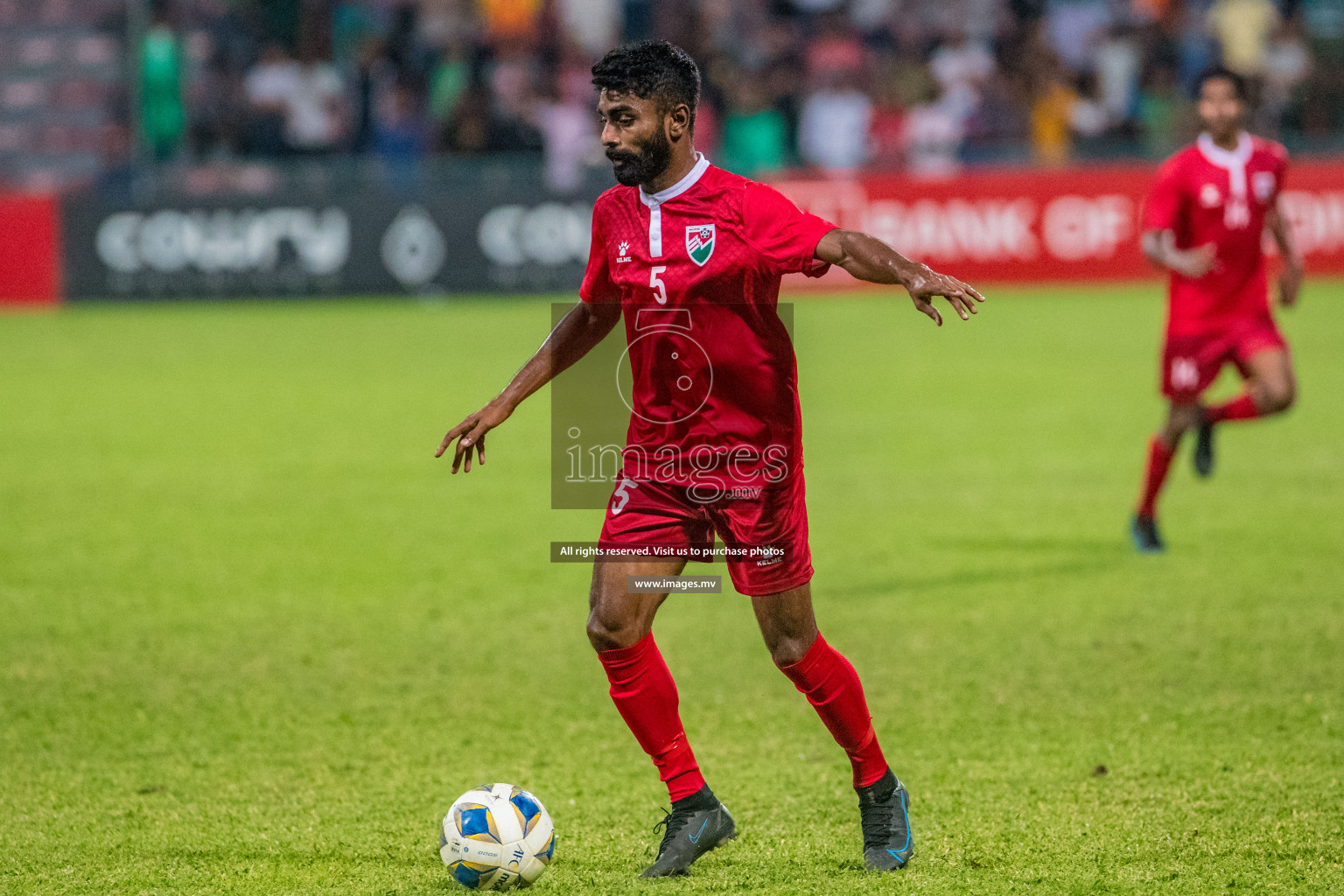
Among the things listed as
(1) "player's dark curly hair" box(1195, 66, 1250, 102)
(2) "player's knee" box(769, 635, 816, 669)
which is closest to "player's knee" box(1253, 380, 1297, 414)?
(1) "player's dark curly hair" box(1195, 66, 1250, 102)

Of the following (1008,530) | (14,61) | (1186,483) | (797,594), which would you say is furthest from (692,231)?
(14,61)

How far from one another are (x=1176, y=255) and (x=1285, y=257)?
88 cm

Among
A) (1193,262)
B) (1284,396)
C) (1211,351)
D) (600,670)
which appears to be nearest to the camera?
(600,670)

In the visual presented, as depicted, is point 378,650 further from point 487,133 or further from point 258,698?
point 487,133

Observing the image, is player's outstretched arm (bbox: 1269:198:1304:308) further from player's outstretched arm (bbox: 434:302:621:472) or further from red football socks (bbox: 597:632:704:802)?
red football socks (bbox: 597:632:704:802)

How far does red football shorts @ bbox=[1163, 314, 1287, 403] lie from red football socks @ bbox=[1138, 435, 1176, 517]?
0.85 ft

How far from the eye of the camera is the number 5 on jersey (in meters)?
4.05

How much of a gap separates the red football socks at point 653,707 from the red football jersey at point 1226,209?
474cm

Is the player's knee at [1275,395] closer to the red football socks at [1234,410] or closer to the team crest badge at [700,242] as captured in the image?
the red football socks at [1234,410]

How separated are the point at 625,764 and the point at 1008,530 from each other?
4066mm

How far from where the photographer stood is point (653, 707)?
13.8ft

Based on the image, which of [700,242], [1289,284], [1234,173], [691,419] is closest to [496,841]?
[691,419]

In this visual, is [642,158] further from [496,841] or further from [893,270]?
[496,841]

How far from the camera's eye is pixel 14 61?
22766 millimetres
